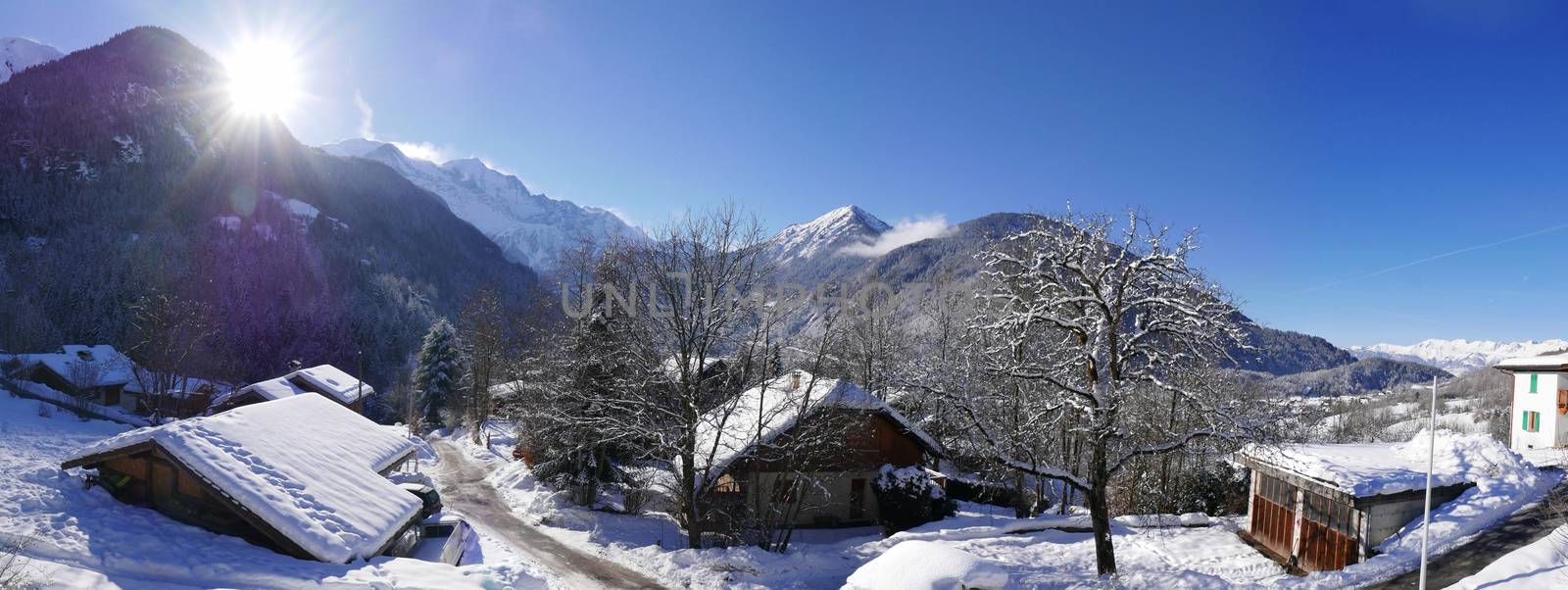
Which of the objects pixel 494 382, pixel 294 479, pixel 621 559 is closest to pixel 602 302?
pixel 621 559

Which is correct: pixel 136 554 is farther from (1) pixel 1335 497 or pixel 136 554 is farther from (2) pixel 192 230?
(2) pixel 192 230

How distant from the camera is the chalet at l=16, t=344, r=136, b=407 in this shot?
43469 mm

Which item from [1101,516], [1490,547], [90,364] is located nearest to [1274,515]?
[1490,547]

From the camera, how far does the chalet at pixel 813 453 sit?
21.4 metres

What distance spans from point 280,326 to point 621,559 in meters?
89.9

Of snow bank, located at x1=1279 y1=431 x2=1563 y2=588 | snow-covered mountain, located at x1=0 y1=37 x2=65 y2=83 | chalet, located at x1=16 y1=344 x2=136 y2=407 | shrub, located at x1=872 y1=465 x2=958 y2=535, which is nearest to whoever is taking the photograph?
snow bank, located at x1=1279 y1=431 x2=1563 y2=588

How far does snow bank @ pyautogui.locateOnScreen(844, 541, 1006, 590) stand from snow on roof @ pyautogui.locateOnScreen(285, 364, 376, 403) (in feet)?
158

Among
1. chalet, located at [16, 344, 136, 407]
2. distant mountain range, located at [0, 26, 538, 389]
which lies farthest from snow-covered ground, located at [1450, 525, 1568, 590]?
chalet, located at [16, 344, 136, 407]

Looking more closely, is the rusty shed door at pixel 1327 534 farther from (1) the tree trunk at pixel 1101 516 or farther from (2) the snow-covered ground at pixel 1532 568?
(1) the tree trunk at pixel 1101 516

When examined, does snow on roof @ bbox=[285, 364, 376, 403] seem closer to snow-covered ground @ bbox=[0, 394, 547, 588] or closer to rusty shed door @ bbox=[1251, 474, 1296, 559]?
snow-covered ground @ bbox=[0, 394, 547, 588]

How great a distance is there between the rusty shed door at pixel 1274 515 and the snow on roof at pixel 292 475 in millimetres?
21361

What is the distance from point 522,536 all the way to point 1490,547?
83.3 feet

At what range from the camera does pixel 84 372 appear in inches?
Answer: 1781

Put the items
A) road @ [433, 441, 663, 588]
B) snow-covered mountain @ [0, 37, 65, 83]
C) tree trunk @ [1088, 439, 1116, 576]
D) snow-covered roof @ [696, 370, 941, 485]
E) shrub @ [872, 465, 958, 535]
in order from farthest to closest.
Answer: snow-covered mountain @ [0, 37, 65, 83] → shrub @ [872, 465, 958, 535] → snow-covered roof @ [696, 370, 941, 485] → road @ [433, 441, 663, 588] → tree trunk @ [1088, 439, 1116, 576]
